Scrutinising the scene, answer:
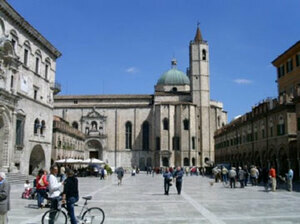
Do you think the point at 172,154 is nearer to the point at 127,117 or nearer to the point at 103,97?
the point at 127,117

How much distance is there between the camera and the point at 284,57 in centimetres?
3198

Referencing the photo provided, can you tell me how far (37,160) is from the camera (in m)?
33.8

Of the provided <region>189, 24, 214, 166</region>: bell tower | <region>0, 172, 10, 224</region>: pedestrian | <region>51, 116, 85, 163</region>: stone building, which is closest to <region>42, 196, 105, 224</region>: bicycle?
<region>0, 172, 10, 224</region>: pedestrian

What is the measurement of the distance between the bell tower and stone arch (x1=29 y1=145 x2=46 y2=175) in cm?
3573

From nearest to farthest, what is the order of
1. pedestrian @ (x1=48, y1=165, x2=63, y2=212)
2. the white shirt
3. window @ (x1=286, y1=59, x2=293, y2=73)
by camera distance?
pedestrian @ (x1=48, y1=165, x2=63, y2=212) < the white shirt < window @ (x1=286, y1=59, x2=293, y2=73)

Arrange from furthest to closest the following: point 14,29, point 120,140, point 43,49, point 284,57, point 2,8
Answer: point 120,140
point 43,49
point 284,57
point 14,29
point 2,8

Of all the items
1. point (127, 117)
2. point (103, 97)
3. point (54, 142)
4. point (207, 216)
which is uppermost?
point (103, 97)

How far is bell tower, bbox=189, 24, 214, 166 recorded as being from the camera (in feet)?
209

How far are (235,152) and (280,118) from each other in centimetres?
1500

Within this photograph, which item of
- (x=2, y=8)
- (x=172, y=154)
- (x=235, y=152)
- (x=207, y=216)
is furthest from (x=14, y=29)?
(x=172, y=154)

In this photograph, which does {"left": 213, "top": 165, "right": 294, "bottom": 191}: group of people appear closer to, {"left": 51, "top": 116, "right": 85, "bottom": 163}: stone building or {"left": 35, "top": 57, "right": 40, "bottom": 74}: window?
{"left": 35, "top": 57, "right": 40, "bottom": 74}: window

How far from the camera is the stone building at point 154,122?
63.2 metres

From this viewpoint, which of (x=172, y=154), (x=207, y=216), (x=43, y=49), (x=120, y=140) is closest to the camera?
(x=207, y=216)

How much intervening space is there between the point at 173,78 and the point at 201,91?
11.9m
